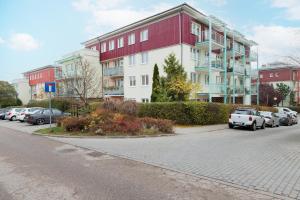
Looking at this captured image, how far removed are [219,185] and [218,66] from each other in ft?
88.9

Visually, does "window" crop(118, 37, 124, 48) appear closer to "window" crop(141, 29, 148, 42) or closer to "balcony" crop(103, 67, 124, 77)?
"balcony" crop(103, 67, 124, 77)

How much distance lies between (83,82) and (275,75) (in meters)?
54.1

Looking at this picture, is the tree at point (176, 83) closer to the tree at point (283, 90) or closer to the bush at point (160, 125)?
the bush at point (160, 125)

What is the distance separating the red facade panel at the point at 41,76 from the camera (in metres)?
54.5

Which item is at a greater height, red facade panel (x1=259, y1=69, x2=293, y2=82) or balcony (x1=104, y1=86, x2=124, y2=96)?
red facade panel (x1=259, y1=69, x2=293, y2=82)

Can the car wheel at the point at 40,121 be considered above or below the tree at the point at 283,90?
below

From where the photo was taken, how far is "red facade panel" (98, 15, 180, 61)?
27859 mm

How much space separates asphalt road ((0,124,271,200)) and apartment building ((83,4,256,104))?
2158cm

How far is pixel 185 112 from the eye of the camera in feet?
65.8

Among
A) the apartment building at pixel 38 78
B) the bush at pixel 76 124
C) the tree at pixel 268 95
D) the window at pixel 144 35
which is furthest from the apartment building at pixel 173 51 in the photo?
the apartment building at pixel 38 78

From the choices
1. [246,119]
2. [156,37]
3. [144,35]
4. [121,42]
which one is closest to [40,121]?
[156,37]

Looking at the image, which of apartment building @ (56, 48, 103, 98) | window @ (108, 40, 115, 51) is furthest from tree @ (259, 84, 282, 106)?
apartment building @ (56, 48, 103, 98)

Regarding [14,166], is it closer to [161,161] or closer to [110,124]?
[161,161]

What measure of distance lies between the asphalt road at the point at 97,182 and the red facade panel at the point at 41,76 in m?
49.5
